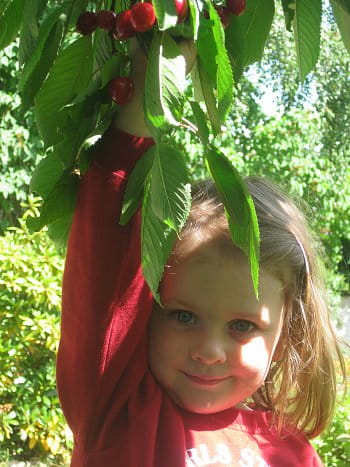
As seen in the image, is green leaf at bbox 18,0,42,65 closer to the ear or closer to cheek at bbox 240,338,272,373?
cheek at bbox 240,338,272,373

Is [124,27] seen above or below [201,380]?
above

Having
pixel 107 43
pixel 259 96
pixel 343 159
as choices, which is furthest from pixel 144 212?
pixel 343 159

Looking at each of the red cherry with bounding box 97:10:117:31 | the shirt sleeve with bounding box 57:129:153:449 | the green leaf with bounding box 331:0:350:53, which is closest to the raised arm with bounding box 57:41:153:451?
the shirt sleeve with bounding box 57:129:153:449

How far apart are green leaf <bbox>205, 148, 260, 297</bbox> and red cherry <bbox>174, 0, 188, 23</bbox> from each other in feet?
0.49

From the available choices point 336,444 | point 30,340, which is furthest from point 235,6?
point 30,340

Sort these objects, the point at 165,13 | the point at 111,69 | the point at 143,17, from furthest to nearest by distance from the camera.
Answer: the point at 111,69 → the point at 143,17 → the point at 165,13

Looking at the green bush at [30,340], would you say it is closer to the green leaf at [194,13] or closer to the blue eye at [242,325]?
the blue eye at [242,325]

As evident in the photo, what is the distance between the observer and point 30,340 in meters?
3.93

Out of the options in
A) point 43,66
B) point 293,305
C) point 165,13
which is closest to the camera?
point 165,13

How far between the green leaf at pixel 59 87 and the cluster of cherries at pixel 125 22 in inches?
2.3

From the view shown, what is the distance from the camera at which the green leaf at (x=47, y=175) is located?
111cm

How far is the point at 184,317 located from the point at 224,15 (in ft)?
1.66

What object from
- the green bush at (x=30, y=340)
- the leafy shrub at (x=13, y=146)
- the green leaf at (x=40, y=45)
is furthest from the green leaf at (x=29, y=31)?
the leafy shrub at (x=13, y=146)

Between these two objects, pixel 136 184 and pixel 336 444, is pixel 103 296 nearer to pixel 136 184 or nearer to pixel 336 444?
pixel 136 184
